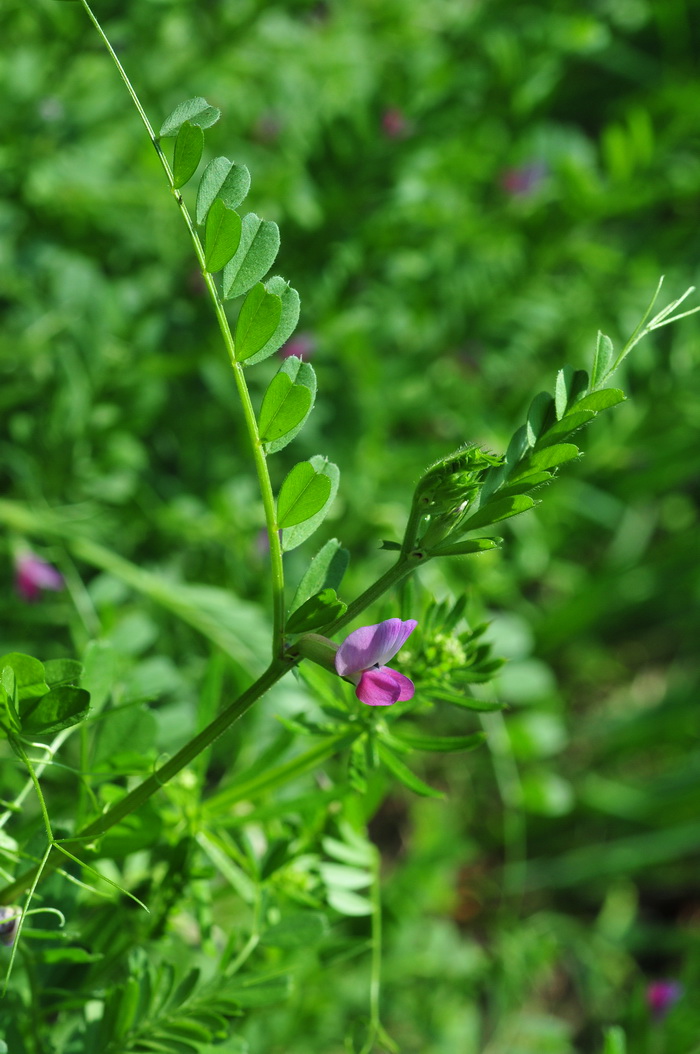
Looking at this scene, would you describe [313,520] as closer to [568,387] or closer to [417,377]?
[568,387]

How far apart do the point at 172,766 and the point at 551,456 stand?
0.28m

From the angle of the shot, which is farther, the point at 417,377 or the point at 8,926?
the point at 417,377

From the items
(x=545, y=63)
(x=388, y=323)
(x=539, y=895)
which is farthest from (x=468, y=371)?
(x=539, y=895)

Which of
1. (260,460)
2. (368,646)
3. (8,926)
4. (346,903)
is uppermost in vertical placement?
(260,460)

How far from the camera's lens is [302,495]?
1.93 feet

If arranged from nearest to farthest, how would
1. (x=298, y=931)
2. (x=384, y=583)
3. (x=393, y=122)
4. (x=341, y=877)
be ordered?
(x=384, y=583) → (x=298, y=931) → (x=341, y=877) → (x=393, y=122)

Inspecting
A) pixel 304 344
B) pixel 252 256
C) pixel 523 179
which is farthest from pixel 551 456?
pixel 523 179

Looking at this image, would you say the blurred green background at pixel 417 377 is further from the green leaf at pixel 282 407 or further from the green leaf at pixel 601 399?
the green leaf at pixel 601 399

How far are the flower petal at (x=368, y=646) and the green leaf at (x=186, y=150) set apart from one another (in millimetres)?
286

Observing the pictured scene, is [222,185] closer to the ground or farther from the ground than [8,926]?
farther from the ground

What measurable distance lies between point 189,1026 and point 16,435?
873 mm

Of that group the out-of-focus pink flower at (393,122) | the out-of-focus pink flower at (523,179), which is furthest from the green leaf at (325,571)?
the out-of-focus pink flower at (523,179)

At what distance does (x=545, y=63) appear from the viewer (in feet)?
5.48

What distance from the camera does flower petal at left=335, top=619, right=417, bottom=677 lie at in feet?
1.72
